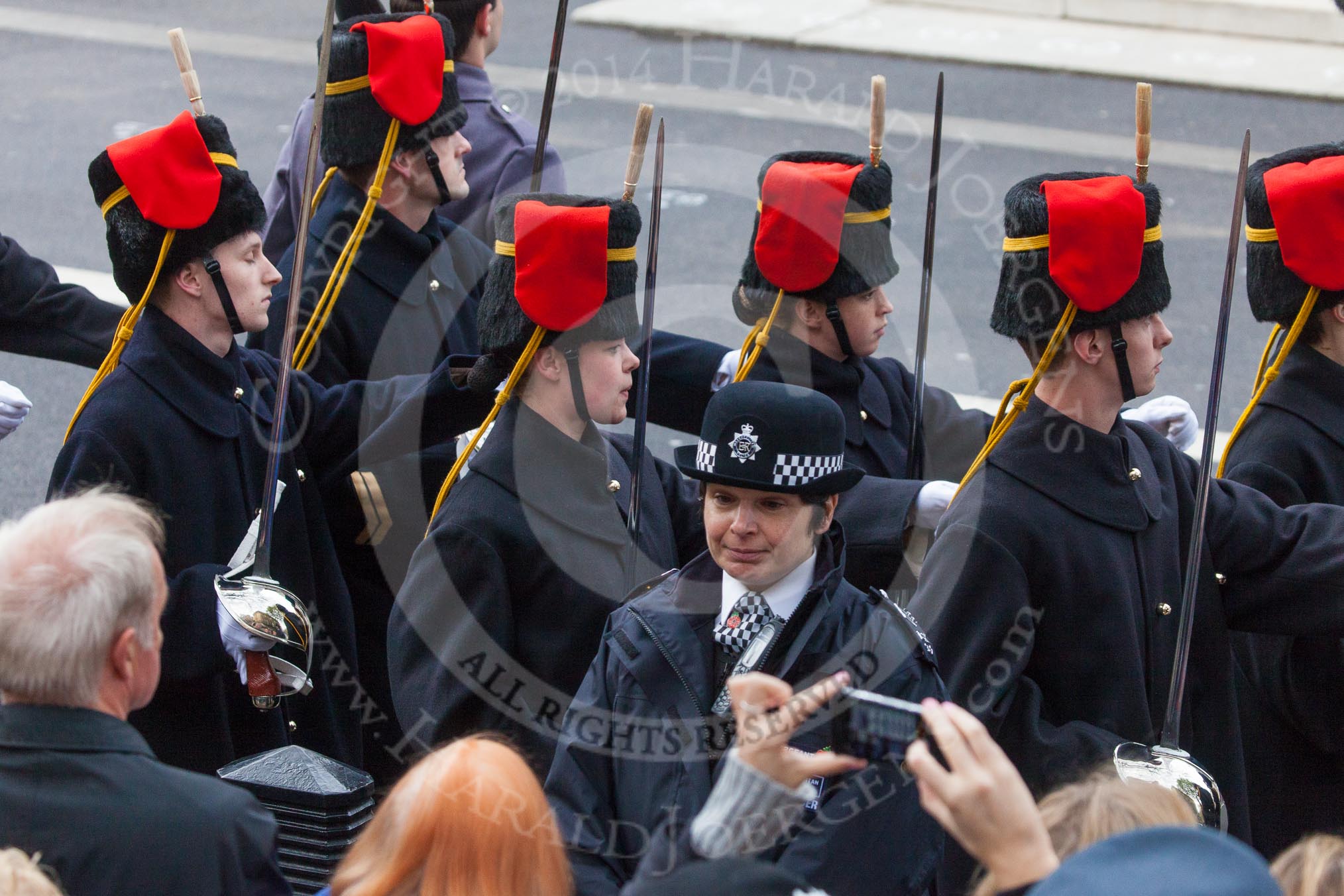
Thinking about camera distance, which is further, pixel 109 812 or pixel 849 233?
pixel 849 233

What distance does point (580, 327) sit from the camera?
3719 mm

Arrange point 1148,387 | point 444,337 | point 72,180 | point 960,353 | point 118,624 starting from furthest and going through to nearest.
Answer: point 72,180, point 960,353, point 444,337, point 1148,387, point 118,624

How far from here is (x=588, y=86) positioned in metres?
11.4

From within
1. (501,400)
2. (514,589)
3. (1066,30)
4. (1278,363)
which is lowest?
(514,589)

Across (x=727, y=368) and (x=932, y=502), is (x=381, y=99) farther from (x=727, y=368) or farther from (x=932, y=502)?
(x=932, y=502)

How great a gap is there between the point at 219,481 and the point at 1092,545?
6.21 ft

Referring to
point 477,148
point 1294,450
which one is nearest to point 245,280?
point 477,148

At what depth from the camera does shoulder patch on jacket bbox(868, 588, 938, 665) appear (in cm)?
301

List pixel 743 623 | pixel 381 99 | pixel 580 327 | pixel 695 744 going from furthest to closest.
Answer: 1. pixel 381 99
2. pixel 580 327
3. pixel 743 623
4. pixel 695 744

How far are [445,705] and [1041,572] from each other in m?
1.19

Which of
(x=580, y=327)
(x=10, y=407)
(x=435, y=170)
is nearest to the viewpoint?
(x=580, y=327)

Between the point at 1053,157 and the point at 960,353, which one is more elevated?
the point at 1053,157

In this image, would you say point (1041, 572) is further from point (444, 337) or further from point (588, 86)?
point (588, 86)

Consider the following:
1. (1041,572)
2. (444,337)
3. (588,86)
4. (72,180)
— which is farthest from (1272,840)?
(588,86)
